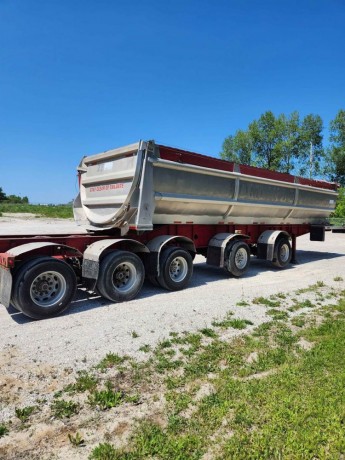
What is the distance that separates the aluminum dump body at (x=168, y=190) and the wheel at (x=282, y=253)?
792 millimetres

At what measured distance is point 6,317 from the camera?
5734 mm

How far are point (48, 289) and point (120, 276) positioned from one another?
58.5 inches

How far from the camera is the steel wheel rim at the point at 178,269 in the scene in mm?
7816

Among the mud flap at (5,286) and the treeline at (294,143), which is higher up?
the treeline at (294,143)

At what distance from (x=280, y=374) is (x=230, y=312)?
2352 millimetres

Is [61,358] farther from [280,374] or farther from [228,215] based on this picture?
[228,215]

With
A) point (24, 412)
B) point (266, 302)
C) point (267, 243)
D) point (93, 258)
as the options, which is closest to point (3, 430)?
point (24, 412)

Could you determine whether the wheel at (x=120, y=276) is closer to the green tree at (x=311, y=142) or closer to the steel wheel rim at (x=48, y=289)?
the steel wheel rim at (x=48, y=289)

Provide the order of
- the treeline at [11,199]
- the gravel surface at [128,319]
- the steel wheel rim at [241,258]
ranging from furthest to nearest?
1. the treeline at [11,199]
2. the steel wheel rim at [241,258]
3. the gravel surface at [128,319]

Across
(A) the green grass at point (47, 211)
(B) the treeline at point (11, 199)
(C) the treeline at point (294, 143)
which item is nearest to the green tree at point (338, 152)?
(C) the treeline at point (294, 143)

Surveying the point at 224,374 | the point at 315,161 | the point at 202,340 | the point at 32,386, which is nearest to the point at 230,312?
the point at 202,340

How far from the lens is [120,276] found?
687 centimetres

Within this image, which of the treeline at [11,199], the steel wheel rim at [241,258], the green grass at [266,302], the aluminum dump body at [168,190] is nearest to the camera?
the green grass at [266,302]

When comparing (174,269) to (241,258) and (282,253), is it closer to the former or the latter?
(241,258)
